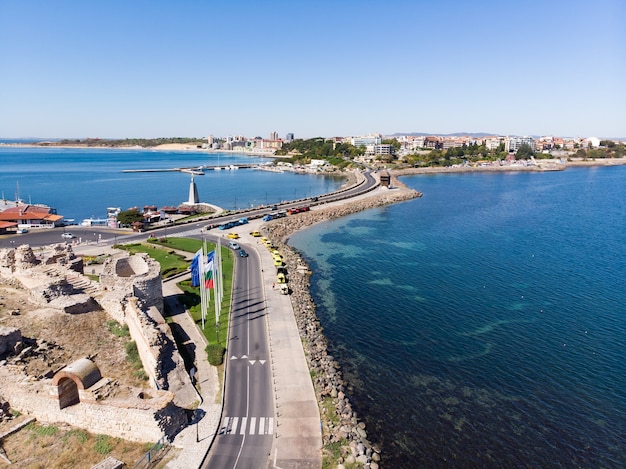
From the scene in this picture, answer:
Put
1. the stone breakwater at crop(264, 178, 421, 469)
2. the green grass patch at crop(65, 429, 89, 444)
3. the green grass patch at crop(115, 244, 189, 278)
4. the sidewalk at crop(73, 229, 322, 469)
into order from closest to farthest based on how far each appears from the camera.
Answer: the green grass patch at crop(65, 429, 89, 444), the sidewalk at crop(73, 229, 322, 469), the stone breakwater at crop(264, 178, 421, 469), the green grass patch at crop(115, 244, 189, 278)

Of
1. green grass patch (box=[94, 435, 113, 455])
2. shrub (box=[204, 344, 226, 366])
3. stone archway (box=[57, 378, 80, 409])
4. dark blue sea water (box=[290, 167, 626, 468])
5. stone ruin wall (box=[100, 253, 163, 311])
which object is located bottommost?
dark blue sea water (box=[290, 167, 626, 468])

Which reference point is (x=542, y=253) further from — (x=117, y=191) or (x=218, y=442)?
(x=117, y=191)

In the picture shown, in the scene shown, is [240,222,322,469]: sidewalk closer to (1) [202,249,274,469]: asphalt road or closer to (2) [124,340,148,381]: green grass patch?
(1) [202,249,274,469]: asphalt road

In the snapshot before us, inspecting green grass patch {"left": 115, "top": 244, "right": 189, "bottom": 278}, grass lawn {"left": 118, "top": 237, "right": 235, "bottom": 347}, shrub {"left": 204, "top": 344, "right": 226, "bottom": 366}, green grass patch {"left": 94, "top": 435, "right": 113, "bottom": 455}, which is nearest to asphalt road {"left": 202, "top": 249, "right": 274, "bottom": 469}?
shrub {"left": 204, "top": 344, "right": 226, "bottom": 366}

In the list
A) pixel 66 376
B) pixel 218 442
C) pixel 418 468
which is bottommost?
pixel 418 468

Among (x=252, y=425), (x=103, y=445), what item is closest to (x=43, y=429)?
(x=103, y=445)

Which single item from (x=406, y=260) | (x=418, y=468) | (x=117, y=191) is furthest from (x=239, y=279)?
(x=117, y=191)
